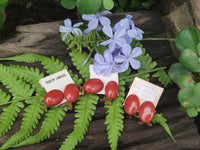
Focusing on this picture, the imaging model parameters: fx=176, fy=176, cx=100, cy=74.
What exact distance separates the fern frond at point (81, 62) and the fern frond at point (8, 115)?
0.63m

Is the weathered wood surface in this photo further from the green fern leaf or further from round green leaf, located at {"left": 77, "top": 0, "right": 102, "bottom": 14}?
round green leaf, located at {"left": 77, "top": 0, "right": 102, "bottom": 14}

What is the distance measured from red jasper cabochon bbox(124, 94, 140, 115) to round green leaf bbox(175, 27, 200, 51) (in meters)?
0.66

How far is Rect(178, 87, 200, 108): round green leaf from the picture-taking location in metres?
1.48

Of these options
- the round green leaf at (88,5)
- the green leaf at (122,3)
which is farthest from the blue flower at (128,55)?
the green leaf at (122,3)

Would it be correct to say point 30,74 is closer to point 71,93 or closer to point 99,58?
point 71,93

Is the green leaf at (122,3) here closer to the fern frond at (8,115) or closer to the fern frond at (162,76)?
the fern frond at (162,76)

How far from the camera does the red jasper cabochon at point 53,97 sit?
4.98 ft

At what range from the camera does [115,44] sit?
1.58 m

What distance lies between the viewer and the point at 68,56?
189 cm

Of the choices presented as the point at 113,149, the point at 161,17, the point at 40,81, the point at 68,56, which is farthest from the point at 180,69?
the point at 40,81

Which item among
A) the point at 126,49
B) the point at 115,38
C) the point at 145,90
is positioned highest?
the point at 115,38

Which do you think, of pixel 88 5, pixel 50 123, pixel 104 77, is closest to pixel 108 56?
pixel 104 77

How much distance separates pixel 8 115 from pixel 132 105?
1114 millimetres

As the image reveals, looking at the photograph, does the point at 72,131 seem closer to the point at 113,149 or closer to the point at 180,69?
the point at 113,149
